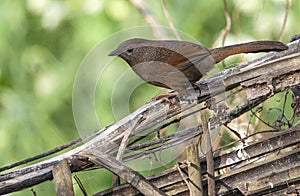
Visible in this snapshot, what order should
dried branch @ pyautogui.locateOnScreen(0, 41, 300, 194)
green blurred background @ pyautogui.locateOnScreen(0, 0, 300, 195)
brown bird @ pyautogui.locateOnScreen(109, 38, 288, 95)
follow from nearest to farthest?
dried branch @ pyautogui.locateOnScreen(0, 41, 300, 194)
brown bird @ pyautogui.locateOnScreen(109, 38, 288, 95)
green blurred background @ pyautogui.locateOnScreen(0, 0, 300, 195)

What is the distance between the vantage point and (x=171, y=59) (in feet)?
9.65

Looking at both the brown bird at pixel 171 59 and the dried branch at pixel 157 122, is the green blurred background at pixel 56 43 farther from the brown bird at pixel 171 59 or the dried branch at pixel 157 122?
the dried branch at pixel 157 122

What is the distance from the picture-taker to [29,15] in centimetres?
452

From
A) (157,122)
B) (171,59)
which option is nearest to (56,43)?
(171,59)

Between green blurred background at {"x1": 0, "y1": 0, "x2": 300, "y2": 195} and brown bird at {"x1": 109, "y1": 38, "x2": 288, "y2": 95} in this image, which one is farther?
green blurred background at {"x1": 0, "y1": 0, "x2": 300, "y2": 195}

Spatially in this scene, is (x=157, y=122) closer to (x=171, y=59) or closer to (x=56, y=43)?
(x=171, y=59)

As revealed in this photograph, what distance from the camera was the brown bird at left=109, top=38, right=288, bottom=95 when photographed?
2798 mm

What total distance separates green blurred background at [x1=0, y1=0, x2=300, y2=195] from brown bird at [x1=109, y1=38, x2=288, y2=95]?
1.13m

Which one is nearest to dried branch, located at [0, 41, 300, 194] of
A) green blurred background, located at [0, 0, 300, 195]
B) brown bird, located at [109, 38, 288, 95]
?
brown bird, located at [109, 38, 288, 95]

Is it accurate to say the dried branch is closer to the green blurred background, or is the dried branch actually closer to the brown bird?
the brown bird

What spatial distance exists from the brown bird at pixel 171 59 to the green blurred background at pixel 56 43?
3.69ft

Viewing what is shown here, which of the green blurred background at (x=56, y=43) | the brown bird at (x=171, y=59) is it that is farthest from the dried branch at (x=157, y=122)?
the green blurred background at (x=56, y=43)

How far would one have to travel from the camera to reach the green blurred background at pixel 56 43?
4.18 metres

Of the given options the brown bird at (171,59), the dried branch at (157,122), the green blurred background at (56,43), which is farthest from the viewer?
the green blurred background at (56,43)
